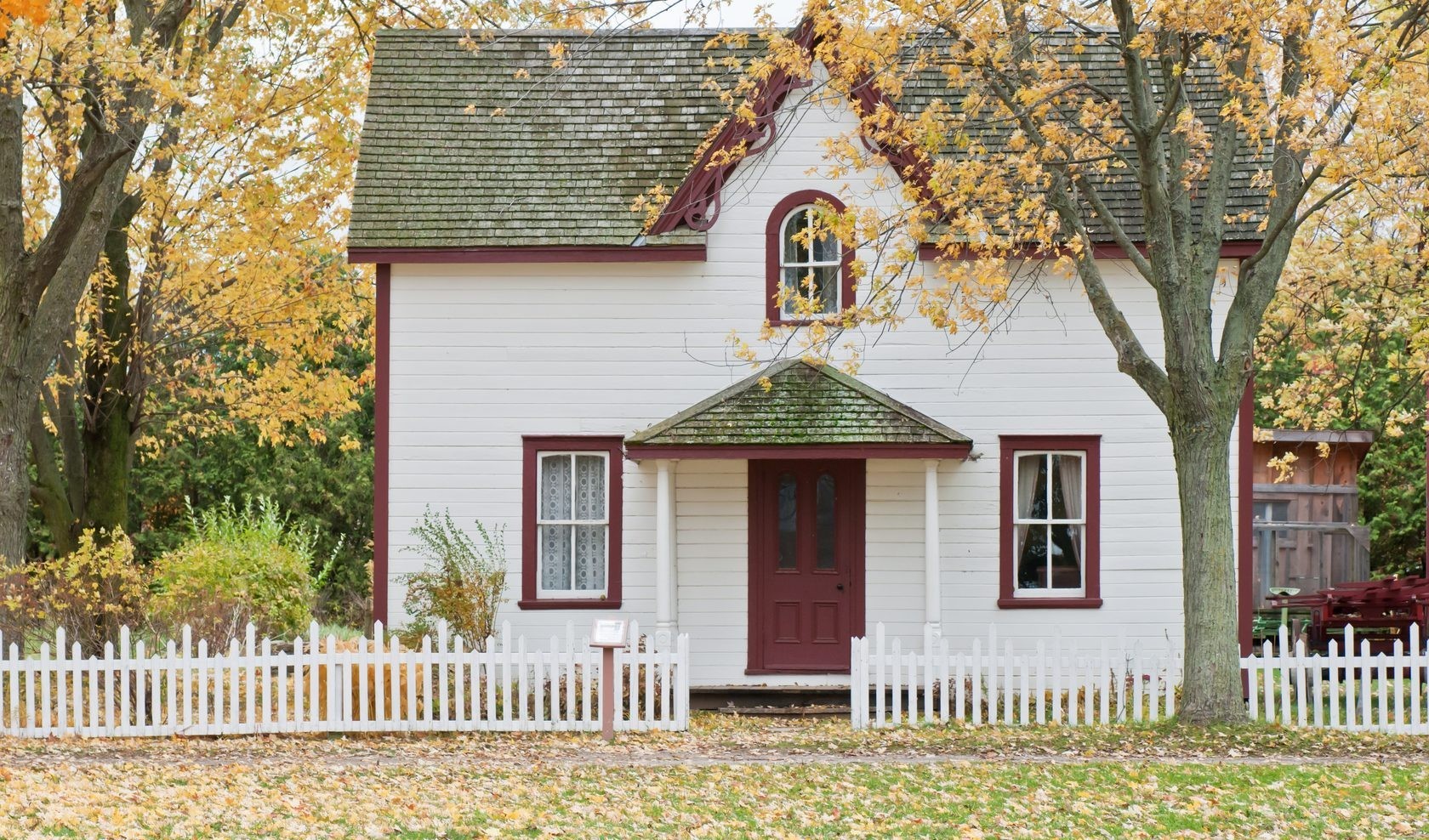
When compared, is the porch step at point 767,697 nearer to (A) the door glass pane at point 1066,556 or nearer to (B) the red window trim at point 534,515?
(B) the red window trim at point 534,515

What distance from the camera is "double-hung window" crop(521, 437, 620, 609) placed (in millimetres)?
16781

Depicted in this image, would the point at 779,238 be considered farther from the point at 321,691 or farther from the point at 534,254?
the point at 321,691

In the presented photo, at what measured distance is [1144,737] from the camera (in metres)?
13.2

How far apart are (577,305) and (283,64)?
878 cm

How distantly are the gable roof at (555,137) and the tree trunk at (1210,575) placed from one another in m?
3.78

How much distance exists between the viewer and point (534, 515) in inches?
662

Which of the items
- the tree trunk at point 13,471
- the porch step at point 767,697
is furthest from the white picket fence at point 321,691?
the porch step at point 767,697

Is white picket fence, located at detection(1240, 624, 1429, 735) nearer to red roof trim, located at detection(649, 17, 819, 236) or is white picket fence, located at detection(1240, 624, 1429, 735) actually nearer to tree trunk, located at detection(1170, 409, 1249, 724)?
tree trunk, located at detection(1170, 409, 1249, 724)

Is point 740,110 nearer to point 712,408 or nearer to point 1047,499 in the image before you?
point 712,408

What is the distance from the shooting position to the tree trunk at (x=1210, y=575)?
44.2ft

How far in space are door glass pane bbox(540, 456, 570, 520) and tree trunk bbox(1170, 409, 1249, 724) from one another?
6.84 meters

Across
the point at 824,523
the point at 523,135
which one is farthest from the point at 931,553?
the point at 523,135

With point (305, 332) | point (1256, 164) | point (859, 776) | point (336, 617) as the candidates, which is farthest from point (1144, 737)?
point (336, 617)

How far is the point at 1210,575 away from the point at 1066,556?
348 centimetres
